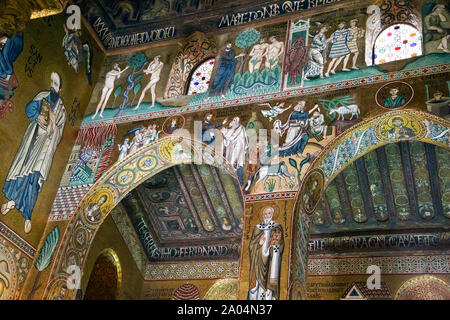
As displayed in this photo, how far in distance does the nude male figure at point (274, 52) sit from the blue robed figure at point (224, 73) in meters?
0.70

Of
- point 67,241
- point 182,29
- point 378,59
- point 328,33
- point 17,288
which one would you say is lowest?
point 17,288

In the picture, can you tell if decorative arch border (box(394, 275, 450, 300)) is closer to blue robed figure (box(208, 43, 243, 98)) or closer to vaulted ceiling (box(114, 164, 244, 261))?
vaulted ceiling (box(114, 164, 244, 261))

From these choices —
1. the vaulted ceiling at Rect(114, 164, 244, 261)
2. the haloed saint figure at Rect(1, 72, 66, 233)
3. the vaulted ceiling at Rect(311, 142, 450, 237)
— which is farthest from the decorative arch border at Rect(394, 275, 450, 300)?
the haloed saint figure at Rect(1, 72, 66, 233)

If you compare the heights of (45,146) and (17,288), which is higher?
(45,146)

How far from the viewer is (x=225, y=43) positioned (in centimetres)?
1152

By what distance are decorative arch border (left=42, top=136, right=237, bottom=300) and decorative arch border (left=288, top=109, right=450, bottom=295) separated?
2063 millimetres

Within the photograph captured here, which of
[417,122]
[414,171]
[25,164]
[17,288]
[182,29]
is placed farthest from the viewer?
[182,29]

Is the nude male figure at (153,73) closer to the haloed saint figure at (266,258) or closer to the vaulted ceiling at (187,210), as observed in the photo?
the vaulted ceiling at (187,210)

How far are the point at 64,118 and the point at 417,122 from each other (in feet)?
22.8

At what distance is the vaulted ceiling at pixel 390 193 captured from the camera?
10797mm

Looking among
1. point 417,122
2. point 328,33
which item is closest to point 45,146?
point 328,33

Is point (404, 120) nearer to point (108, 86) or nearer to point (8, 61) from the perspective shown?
point (108, 86)

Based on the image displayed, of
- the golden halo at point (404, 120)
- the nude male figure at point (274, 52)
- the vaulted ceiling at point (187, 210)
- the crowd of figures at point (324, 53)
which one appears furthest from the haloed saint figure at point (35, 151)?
the golden halo at point (404, 120)

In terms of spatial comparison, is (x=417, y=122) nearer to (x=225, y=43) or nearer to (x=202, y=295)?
(x=225, y=43)
